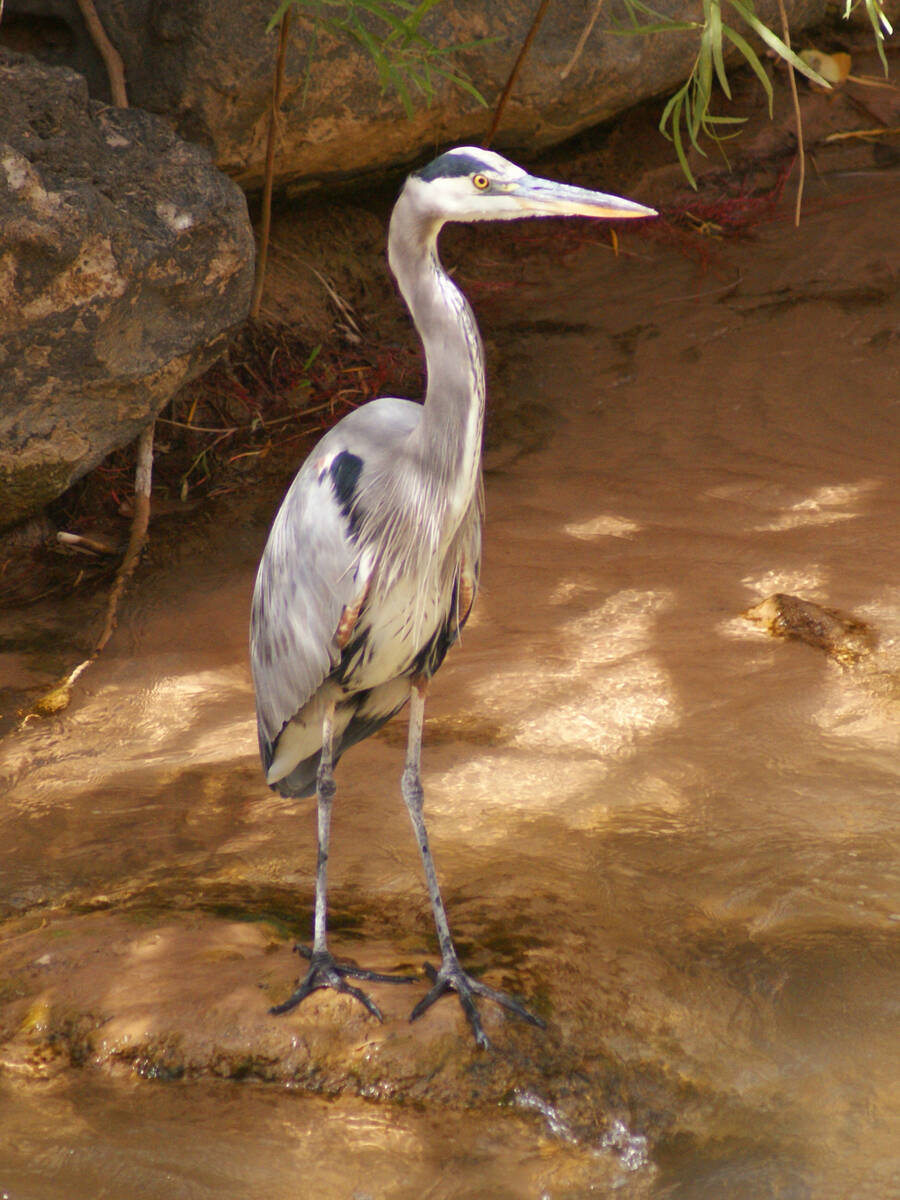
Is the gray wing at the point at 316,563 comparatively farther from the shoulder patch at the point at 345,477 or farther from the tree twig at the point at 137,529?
the tree twig at the point at 137,529

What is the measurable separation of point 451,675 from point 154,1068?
1.72 m

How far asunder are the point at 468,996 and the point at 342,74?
4.05m

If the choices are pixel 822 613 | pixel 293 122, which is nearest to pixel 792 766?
pixel 822 613

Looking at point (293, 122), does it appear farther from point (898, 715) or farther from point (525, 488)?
point (898, 715)

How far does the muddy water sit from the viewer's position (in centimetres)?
213

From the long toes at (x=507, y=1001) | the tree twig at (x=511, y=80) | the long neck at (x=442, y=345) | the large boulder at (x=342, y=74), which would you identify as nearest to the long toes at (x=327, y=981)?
the long toes at (x=507, y=1001)

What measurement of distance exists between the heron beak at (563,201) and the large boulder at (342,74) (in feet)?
7.79

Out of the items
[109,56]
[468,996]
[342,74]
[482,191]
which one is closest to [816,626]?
[468,996]

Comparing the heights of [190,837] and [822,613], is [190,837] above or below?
below

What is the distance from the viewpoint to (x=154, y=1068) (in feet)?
7.40

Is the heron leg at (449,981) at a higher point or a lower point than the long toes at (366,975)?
higher

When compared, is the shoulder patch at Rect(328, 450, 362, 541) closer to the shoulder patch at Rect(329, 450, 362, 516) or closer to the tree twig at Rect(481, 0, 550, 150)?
the shoulder patch at Rect(329, 450, 362, 516)

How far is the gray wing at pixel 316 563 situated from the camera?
2482mm

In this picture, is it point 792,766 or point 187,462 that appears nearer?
point 792,766
